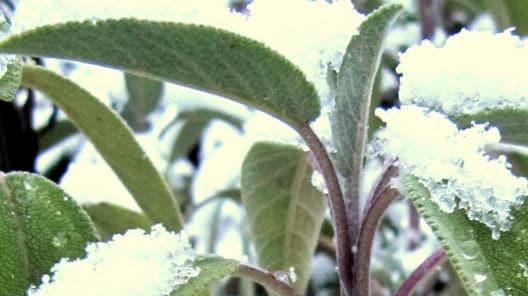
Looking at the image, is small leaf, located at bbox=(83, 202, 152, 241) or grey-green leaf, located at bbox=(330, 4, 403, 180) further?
small leaf, located at bbox=(83, 202, 152, 241)

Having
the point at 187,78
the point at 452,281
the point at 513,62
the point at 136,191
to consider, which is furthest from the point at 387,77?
the point at 187,78

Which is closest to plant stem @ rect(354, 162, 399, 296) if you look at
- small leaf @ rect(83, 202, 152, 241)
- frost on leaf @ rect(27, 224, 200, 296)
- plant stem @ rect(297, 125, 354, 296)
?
plant stem @ rect(297, 125, 354, 296)

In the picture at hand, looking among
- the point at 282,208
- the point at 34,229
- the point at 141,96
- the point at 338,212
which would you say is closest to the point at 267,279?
the point at 338,212

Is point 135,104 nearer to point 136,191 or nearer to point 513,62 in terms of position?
point 136,191

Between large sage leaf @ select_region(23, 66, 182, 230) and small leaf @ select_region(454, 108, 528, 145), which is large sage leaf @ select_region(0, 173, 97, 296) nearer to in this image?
large sage leaf @ select_region(23, 66, 182, 230)

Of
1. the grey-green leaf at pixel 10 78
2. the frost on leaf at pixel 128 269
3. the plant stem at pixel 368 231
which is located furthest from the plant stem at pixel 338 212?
the grey-green leaf at pixel 10 78
